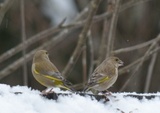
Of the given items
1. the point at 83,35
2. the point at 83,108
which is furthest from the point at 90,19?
the point at 83,108

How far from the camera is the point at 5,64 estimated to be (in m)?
11.7

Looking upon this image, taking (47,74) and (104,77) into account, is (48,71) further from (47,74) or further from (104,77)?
(104,77)

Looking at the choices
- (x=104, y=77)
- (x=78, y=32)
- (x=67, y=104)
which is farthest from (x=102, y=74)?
(x=78, y=32)

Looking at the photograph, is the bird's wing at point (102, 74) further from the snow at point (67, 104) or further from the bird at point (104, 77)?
the snow at point (67, 104)

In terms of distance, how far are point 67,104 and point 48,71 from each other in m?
1.56

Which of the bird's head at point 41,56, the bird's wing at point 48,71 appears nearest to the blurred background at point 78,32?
the bird's head at point 41,56

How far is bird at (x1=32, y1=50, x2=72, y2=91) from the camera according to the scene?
4.10 metres

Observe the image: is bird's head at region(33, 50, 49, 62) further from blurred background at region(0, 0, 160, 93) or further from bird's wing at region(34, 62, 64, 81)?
blurred background at region(0, 0, 160, 93)

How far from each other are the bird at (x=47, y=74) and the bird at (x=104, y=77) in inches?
11.9

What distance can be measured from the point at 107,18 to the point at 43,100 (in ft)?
12.5

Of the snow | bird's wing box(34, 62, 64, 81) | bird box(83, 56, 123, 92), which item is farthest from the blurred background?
the snow

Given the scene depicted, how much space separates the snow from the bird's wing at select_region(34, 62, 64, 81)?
101 cm

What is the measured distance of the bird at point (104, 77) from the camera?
4.58 metres

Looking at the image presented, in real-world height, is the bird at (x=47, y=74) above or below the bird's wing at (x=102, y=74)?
above
